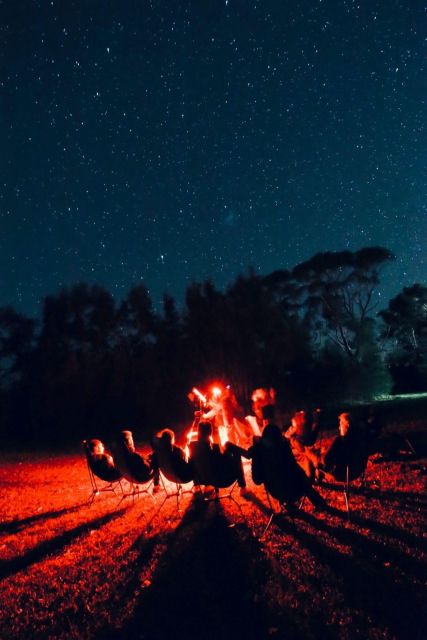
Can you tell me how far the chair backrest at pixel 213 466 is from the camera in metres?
5.85

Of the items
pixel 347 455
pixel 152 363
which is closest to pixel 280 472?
pixel 347 455

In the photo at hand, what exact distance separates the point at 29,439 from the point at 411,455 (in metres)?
18.5

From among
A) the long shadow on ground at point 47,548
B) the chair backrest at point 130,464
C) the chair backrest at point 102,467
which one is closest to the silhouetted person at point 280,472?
the chair backrest at point 130,464

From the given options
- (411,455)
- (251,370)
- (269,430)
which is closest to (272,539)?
(269,430)

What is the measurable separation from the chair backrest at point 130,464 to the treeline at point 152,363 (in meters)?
13.1

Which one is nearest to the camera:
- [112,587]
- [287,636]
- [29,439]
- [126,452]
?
[287,636]

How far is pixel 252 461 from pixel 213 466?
0.77 m

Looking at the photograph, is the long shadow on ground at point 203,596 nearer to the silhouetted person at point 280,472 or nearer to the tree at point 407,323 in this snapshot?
the silhouetted person at point 280,472

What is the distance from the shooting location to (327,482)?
6828mm

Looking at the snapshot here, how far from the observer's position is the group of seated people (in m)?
5.03

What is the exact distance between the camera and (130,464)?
6.42 meters

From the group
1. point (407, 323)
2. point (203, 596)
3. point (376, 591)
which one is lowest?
point (376, 591)

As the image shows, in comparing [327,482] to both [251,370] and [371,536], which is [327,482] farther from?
[251,370]

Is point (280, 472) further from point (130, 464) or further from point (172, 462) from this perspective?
point (130, 464)
